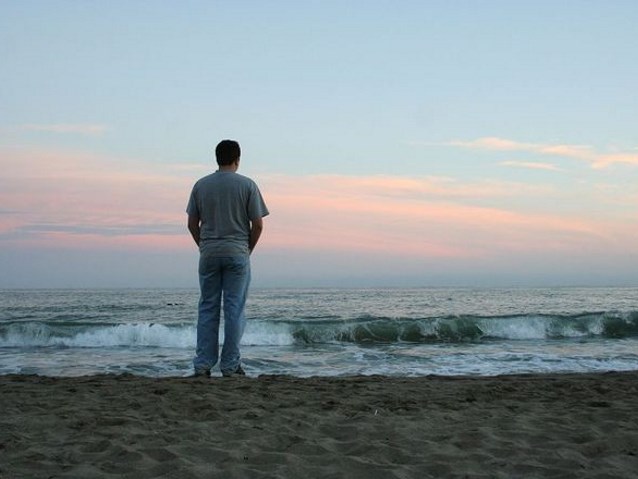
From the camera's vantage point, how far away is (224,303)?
17.6ft

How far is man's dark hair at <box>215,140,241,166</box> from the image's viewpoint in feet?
17.7

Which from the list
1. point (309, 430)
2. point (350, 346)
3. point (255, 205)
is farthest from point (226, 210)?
point (350, 346)

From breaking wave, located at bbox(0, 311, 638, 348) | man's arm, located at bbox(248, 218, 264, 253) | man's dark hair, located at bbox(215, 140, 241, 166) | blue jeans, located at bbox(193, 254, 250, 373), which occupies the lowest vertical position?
breaking wave, located at bbox(0, 311, 638, 348)

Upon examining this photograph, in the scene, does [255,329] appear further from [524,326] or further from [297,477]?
[297,477]

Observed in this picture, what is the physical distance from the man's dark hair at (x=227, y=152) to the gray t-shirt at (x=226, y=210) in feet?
0.44

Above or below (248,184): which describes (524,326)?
below

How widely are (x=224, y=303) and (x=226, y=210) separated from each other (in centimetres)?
85

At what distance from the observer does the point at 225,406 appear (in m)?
3.95

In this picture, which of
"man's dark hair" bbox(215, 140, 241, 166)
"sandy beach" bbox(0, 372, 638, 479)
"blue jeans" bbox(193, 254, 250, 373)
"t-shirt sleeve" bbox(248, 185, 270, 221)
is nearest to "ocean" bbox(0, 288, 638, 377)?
"blue jeans" bbox(193, 254, 250, 373)

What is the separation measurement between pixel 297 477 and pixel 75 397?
2461mm

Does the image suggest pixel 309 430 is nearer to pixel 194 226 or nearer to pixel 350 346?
pixel 194 226

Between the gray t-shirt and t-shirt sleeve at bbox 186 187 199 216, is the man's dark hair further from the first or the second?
t-shirt sleeve at bbox 186 187 199 216

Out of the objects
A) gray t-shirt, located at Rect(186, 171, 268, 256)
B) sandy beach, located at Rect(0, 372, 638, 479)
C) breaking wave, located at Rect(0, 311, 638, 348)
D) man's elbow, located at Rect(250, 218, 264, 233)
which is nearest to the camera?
sandy beach, located at Rect(0, 372, 638, 479)

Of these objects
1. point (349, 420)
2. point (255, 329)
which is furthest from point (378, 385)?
point (255, 329)
